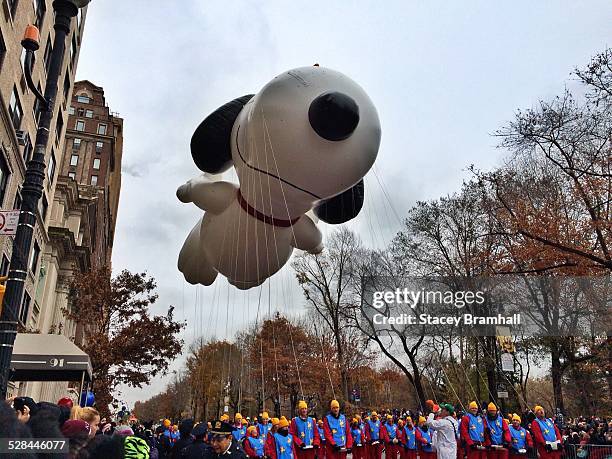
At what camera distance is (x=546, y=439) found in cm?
1110

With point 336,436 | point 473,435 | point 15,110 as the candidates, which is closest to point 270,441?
point 336,436

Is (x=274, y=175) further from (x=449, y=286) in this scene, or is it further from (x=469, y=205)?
(x=469, y=205)

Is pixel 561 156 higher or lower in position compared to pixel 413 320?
higher

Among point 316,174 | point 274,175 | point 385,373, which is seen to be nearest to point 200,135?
point 274,175

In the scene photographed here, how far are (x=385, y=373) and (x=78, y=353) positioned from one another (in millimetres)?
23821

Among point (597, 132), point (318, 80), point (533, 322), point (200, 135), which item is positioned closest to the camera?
point (318, 80)

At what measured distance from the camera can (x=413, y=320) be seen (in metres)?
19.8

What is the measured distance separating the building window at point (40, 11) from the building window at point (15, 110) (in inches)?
141

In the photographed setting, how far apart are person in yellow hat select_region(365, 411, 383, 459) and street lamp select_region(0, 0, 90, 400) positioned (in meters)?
11.7

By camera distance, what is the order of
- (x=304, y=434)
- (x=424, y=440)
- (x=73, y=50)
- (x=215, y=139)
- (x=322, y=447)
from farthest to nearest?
(x=73, y=50) → (x=424, y=440) → (x=322, y=447) → (x=304, y=434) → (x=215, y=139)

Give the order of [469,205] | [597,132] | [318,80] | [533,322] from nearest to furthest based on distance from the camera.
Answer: [318,80] → [597,132] → [533,322] → [469,205]

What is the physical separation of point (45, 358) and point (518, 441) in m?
10.9

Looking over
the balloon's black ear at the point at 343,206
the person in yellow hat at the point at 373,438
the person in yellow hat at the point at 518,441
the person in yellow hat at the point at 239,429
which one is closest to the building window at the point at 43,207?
the person in yellow hat at the point at 239,429

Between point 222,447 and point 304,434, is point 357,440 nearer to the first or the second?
point 304,434
